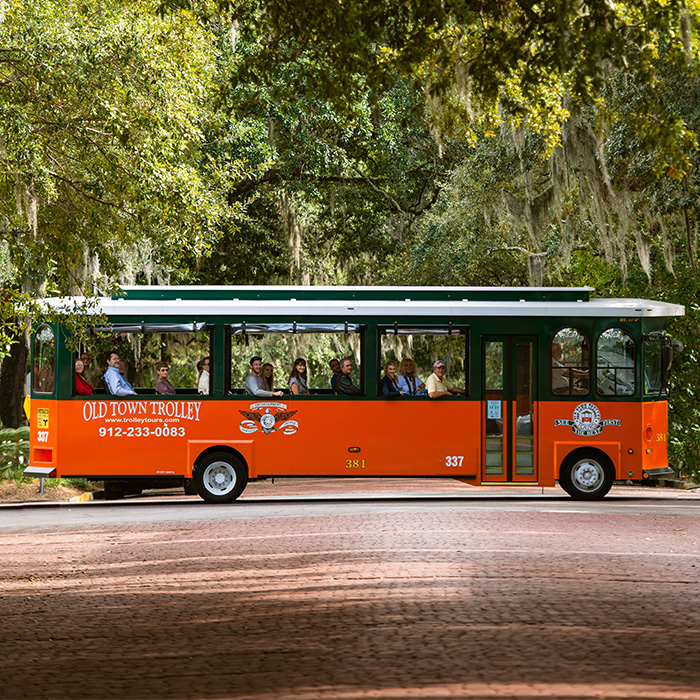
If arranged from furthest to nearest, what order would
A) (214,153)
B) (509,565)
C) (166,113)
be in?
(214,153)
(166,113)
(509,565)

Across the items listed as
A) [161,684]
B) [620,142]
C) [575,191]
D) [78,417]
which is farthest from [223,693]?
[575,191]

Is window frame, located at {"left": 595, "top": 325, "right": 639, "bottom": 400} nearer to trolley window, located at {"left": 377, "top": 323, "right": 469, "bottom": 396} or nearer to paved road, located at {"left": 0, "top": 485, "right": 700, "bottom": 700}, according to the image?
trolley window, located at {"left": 377, "top": 323, "right": 469, "bottom": 396}

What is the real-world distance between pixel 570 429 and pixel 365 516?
4070mm

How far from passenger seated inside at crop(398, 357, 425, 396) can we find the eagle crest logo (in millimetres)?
1716

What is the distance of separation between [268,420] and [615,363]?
5.37 meters

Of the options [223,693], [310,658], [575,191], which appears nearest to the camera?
[223,693]

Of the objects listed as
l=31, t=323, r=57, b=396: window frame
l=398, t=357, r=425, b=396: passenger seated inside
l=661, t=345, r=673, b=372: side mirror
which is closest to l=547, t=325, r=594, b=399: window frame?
l=661, t=345, r=673, b=372: side mirror

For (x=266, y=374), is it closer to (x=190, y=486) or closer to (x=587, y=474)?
(x=190, y=486)

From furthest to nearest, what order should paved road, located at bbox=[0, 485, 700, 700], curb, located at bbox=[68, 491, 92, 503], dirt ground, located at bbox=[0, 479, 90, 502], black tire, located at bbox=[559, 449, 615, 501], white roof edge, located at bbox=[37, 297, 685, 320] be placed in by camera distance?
1. dirt ground, located at bbox=[0, 479, 90, 502]
2. curb, located at bbox=[68, 491, 92, 503]
3. black tire, located at bbox=[559, 449, 615, 501]
4. white roof edge, located at bbox=[37, 297, 685, 320]
5. paved road, located at bbox=[0, 485, 700, 700]

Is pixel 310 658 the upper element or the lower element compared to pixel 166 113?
lower

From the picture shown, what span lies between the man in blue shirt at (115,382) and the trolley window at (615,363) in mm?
7194

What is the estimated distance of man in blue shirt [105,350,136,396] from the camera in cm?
1825

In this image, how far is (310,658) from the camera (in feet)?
23.2

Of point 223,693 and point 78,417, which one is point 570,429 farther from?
point 223,693
